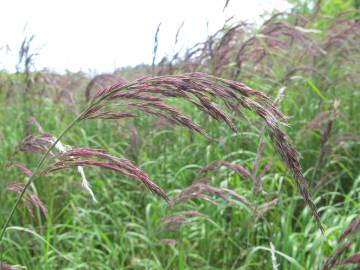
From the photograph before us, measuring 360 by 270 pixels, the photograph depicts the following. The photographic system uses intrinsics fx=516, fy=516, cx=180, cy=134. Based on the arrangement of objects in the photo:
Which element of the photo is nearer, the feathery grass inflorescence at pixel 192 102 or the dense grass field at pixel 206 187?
the feathery grass inflorescence at pixel 192 102

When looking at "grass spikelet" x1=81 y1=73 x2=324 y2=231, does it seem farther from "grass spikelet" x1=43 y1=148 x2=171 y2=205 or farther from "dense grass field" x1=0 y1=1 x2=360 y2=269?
"dense grass field" x1=0 y1=1 x2=360 y2=269

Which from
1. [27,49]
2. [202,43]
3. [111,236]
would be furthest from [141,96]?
[27,49]

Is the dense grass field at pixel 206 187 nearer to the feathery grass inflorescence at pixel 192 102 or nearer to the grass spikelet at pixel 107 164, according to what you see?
the feathery grass inflorescence at pixel 192 102

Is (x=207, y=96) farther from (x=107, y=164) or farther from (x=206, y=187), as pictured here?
(x=206, y=187)

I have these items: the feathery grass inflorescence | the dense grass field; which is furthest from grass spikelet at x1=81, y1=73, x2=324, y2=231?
the dense grass field

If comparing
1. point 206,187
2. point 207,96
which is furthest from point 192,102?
point 206,187

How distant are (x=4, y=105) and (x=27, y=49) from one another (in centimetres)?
122

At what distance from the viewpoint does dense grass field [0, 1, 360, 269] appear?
2152 mm

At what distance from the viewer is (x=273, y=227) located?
2334 mm

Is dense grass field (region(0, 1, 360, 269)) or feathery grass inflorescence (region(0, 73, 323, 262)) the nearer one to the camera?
feathery grass inflorescence (region(0, 73, 323, 262))

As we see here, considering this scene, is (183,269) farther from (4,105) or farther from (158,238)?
(4,105)

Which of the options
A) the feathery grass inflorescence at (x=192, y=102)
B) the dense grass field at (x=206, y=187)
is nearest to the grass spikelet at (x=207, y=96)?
the feathery grass inflorescence at (x=192, y=102)

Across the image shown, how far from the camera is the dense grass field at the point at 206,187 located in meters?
2.15

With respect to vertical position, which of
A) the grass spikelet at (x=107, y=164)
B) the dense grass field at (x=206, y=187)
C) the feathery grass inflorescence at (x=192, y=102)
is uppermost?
the feathery grass inflorescence at (x=192, y=102)
